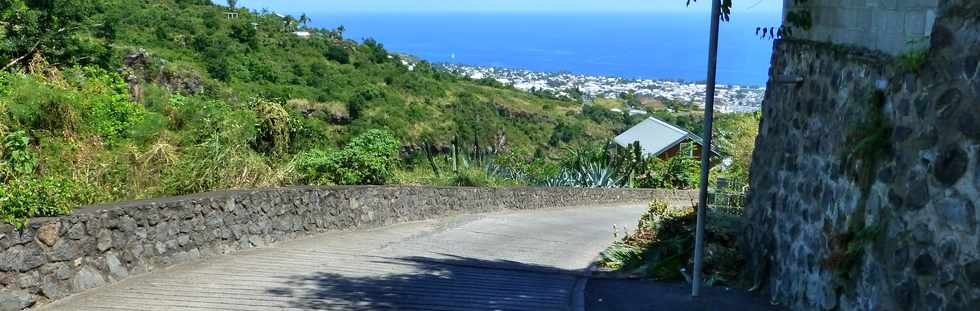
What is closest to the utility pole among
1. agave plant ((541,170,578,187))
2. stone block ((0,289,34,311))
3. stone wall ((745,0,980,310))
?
stone wall ((745,0,980,310))

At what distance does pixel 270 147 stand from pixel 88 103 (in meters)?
5.05

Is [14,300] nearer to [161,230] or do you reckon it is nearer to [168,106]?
[161,230]

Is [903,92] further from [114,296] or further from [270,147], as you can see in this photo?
[270,147]

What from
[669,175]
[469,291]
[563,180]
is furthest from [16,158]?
[669,175]

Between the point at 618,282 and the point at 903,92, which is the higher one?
the point at 903,92

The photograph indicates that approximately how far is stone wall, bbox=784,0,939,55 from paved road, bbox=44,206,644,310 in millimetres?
3677

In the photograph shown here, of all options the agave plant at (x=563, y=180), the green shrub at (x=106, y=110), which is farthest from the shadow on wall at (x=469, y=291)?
the agave plant at (x=563, y=180)

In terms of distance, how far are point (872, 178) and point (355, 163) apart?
1041 centimetres

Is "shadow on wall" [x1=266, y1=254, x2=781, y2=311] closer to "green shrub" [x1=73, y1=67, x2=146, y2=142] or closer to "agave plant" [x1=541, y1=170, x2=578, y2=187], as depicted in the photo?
"green shrub" [x1=73, y1=67, x2=146, y2=142]

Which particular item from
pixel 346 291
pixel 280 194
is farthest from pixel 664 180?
pixel 346 291

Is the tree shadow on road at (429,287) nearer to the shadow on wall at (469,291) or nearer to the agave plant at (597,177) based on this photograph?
the shadow on wall at (469,291)

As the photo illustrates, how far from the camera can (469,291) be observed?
9961 millimetres

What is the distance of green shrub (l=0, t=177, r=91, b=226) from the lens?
25.6 ft

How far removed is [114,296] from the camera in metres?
8.62
